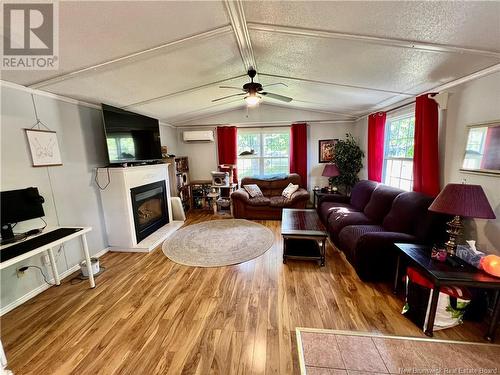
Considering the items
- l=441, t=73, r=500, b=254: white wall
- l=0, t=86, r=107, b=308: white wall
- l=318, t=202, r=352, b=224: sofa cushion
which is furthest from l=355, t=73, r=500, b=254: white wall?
l=0, t=86, r=107, b=308: white wall

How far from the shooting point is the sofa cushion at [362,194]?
12.0ft

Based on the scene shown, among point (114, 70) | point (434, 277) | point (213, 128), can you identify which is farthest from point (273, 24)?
point (213, 128)

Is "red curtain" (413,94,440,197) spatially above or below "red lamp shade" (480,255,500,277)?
above

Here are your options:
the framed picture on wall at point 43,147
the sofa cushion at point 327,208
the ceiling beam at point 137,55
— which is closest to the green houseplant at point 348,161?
the sofa cushion at point 327,208

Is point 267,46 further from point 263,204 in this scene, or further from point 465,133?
point 263,204

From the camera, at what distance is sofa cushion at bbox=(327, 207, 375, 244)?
305 centimetres

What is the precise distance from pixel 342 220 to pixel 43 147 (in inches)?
154

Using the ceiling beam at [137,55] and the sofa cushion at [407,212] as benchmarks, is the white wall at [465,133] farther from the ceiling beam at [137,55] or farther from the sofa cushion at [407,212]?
the ceiling beam at [137,55]

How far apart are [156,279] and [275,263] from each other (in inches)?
59.7

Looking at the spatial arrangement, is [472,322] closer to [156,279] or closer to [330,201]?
[330,201]

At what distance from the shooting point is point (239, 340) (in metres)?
1.69

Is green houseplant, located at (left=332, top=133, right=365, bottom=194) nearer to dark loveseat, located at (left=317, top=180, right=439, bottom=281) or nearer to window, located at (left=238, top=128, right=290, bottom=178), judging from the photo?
dark loveseat, located at (left=317, top=180, right=439, bottom=281)

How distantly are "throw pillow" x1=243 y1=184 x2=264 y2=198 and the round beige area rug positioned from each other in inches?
28.6

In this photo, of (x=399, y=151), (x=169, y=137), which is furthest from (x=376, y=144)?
(x=169, y=137)
